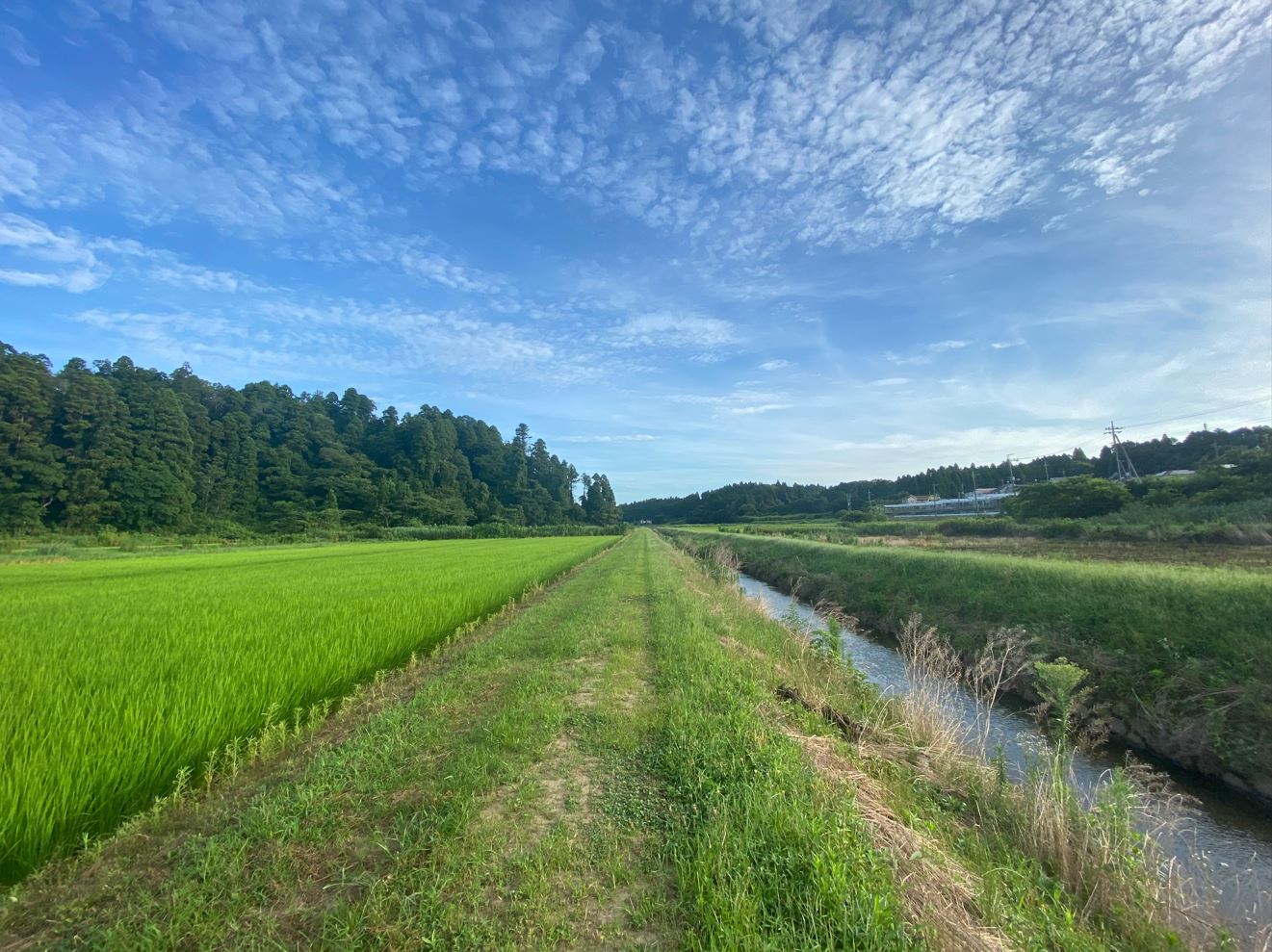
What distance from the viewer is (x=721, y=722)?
5.25m

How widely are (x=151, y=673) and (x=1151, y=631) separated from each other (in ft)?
49.6

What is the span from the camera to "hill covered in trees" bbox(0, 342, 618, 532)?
48.2 m

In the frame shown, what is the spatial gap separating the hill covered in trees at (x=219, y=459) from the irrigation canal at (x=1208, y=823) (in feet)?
219

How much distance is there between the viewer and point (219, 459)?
64938 millimetres

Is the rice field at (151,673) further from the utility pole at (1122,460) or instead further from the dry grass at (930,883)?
the utility pole at (1122,460)

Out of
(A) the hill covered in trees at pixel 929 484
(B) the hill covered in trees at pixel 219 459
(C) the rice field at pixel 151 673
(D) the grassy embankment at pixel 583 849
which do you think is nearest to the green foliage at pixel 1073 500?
(A) the hill covered in trees at pixel 929 484

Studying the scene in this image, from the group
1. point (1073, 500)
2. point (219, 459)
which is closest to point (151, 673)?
point (1073, 500)

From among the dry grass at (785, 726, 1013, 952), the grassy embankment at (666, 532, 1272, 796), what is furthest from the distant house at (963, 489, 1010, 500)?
the dry grass at (785, 726, 1013, 952)

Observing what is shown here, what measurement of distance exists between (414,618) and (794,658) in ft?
23.7

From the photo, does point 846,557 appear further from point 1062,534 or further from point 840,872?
point 840,872

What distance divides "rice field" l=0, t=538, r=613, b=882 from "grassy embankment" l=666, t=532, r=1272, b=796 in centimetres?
1155

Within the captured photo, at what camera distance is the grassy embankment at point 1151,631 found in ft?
22.5

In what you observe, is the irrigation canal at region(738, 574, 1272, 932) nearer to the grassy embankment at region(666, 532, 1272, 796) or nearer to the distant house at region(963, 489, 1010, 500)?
the grassy embankment at region(666, 532, 1272, 796)

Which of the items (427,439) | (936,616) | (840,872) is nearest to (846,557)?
(936,616)
